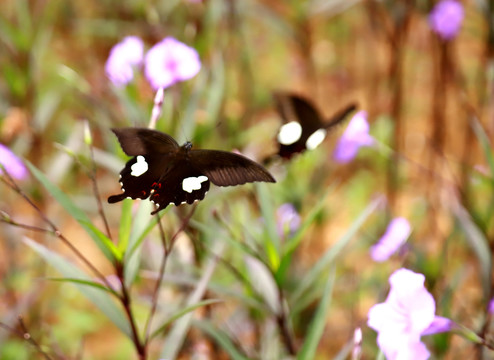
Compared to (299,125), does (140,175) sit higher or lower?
lower

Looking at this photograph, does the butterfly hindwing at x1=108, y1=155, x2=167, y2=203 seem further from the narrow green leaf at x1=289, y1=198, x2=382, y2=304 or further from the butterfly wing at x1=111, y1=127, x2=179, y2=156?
the narrow green leaf at x1=289, y1=198, x2=382, y2=304

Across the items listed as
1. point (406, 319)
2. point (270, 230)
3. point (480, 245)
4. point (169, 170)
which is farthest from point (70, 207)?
point (480, 245)

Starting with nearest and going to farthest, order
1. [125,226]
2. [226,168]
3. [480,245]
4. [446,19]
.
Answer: [226,168]
[125,226]
[480,245]
[446,19]

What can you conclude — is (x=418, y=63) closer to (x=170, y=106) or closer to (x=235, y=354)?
(x=170, y=106)

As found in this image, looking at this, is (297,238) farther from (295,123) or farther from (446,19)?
(446,19)

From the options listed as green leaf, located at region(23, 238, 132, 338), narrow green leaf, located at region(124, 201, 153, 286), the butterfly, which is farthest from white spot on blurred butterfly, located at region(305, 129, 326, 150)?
green leaf, located at region(23, 238, 132, 338)

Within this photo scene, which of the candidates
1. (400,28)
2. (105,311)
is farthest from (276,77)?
(105,311)

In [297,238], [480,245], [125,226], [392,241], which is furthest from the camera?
[392,241]

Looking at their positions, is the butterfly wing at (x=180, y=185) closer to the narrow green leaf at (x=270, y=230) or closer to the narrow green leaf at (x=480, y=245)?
the narrow green leaf at (x=270, y=230)
